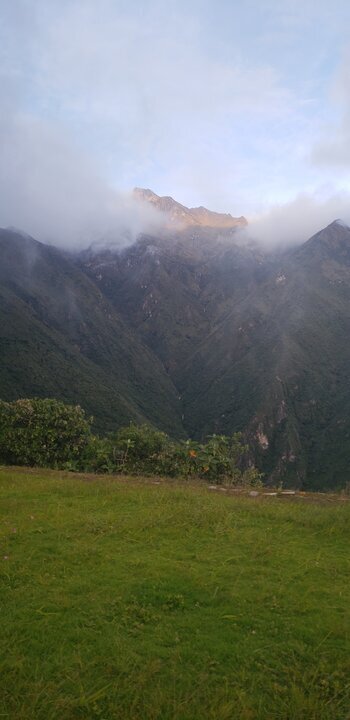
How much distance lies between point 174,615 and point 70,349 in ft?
436

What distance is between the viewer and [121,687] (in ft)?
12.5

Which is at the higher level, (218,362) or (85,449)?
(218,362)

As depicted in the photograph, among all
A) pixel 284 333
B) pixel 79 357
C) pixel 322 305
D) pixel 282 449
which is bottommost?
pixel 282 449

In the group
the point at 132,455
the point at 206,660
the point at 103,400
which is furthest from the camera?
the point at 103,400

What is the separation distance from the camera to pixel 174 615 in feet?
16.0

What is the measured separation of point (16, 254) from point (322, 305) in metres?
108

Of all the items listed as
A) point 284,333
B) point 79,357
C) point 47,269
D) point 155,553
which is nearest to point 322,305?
point 284,333

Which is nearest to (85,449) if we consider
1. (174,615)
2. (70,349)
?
(174,615)

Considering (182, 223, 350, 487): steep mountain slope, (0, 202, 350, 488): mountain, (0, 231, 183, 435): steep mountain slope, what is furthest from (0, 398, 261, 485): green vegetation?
(182, 223, 350, 487): steep mountain slope

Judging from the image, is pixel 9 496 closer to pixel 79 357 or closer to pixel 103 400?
pixel 103 400

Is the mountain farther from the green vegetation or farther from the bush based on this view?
the green vegetation

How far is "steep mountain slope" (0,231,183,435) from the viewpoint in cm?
10062

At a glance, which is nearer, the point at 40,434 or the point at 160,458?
the point at 160,458

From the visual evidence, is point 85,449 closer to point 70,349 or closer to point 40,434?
point 40,434
